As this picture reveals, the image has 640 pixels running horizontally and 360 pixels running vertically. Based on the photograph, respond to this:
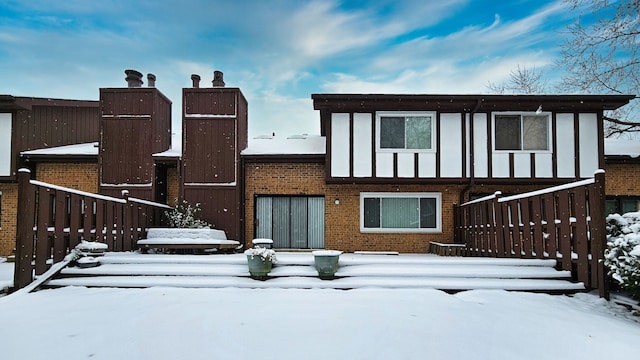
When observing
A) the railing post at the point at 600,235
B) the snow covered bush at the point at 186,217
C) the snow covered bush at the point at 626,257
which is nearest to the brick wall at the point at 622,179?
the snow covered bush at the point at 626,257

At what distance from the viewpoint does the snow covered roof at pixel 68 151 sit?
40.8ft

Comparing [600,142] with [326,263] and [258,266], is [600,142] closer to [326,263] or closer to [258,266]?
[326,263]

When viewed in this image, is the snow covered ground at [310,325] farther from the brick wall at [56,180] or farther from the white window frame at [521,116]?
the brick wall at [56,180]

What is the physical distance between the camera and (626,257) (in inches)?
207

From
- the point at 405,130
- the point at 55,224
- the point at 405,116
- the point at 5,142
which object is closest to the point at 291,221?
the point at 405,130

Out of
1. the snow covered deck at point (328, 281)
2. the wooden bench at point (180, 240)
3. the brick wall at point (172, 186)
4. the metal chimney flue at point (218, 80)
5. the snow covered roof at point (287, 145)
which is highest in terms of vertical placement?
the metal chimney flue at point (218, 80)

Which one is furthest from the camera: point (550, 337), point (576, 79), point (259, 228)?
point (576, 79)

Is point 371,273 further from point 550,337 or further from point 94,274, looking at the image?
point 94,274

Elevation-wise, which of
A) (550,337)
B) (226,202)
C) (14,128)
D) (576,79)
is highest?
(576,79)

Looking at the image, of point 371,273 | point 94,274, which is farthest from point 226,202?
point 371,273

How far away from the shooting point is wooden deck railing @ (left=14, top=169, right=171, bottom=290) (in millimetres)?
6383

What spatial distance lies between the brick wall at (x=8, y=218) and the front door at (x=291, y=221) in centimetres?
714

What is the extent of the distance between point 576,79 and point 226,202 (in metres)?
14.1

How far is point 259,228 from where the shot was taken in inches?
487
